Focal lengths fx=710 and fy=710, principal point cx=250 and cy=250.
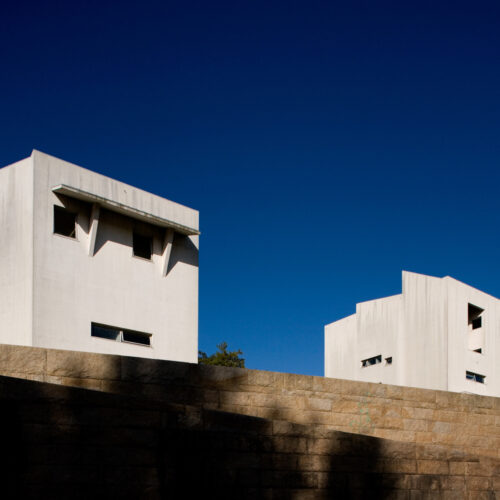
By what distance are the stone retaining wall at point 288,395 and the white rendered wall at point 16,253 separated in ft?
33.2

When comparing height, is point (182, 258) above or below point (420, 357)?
above

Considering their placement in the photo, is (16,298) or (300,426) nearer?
(300,426)

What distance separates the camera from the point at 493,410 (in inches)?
421

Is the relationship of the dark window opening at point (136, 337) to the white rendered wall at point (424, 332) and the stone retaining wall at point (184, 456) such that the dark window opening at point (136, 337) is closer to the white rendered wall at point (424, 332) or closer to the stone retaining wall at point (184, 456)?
the stone retaining wall at point (184, 456)

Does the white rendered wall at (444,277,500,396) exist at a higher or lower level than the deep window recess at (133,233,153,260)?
lower

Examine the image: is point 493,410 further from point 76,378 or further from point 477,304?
point 477,304

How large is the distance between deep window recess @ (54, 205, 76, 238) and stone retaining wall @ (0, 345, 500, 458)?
38.5 feet

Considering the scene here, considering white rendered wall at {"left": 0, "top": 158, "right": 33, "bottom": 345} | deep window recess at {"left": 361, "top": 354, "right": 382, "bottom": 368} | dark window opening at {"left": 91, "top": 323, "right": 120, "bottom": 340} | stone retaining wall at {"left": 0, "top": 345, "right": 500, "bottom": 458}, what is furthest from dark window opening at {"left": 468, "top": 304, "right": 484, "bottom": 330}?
stone retaining wall at {"left": 0, "top": 345, "right": 500, "bottom": 458}

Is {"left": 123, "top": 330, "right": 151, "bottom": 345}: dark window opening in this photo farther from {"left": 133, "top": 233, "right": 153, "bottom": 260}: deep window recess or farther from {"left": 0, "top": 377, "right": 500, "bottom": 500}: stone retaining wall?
{"left": 0, "top": 377, "right": 500, "bottom": 500}: stone retaining wall

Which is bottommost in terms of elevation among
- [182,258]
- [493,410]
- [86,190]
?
[493,410]

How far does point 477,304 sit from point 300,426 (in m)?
30.2

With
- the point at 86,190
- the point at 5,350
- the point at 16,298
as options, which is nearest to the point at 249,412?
the point at 5,350

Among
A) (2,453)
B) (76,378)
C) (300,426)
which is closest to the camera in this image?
(2,453)

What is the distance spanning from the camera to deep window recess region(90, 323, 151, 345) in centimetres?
1919
